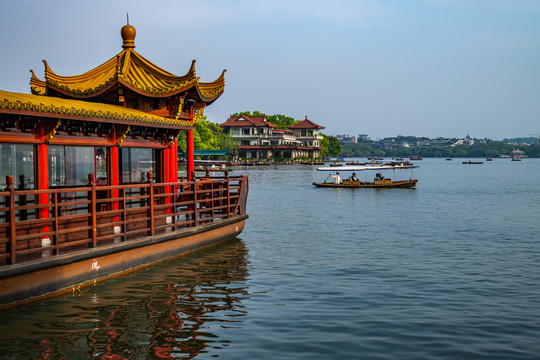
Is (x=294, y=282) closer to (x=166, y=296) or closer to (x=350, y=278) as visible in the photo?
(x=350, y=278)

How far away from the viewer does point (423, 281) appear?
13.2 meters

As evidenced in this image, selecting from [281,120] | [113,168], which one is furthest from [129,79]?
[281,120]

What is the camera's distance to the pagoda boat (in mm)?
10203

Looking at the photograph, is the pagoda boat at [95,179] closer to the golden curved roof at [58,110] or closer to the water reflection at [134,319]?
the golden curved roof at [58,110]

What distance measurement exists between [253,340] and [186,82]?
32.8 feet

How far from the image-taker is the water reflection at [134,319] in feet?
27.4

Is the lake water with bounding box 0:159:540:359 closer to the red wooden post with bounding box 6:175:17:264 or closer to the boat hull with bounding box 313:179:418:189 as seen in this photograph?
the red wooden post with bounding box 6:175:17:264

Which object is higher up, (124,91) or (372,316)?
(124,91)

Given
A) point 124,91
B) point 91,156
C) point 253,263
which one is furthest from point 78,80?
point 253,263

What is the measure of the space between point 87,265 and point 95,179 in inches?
98.3

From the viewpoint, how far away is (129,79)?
55.2 ft

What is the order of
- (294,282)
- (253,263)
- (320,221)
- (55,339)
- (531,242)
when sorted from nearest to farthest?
(55,339)
(294,282)
(253,263)
(531,242)
(320,221)

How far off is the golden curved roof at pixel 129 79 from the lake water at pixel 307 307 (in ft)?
17.3

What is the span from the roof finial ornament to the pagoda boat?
0.11 feet
